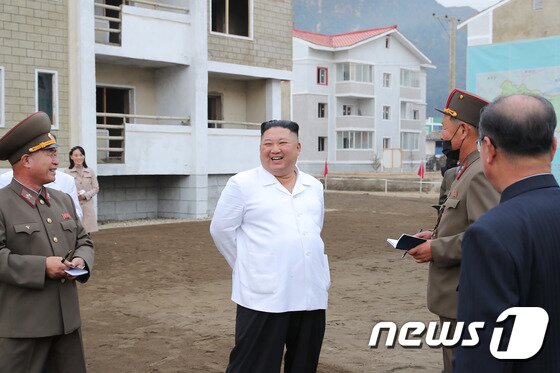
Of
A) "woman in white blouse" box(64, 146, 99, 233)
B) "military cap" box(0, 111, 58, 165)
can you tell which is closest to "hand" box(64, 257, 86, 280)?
"military cap" box(0, 111, 58, 165)

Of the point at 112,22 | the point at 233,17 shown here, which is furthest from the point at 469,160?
the point at 233,17

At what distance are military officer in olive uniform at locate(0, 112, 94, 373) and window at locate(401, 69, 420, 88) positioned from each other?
179ft

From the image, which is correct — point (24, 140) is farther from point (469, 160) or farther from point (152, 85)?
point (152, 85)

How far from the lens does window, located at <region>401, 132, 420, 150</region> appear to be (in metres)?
57.9

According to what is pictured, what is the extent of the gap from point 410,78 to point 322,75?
986 centimetres

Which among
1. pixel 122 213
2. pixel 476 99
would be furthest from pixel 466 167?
pixel 122 213

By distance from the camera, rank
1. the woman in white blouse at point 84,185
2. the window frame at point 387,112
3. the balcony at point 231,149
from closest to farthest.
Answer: the woman in white blouse at point 84,185
the balcony at point 231,149
the window frame at point 387,112

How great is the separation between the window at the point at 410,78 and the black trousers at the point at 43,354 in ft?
180

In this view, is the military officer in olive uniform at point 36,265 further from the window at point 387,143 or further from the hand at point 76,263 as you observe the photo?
the window at point 387,143

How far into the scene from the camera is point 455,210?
150 inches

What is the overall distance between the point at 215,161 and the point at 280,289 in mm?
15950

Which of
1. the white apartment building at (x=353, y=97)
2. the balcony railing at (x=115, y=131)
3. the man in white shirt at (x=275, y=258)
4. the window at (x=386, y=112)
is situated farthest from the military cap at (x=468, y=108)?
the window at (x=386, y=112)

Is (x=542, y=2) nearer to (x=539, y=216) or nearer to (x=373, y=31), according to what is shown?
(x=539, y=216)

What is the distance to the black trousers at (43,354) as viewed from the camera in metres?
3.59
